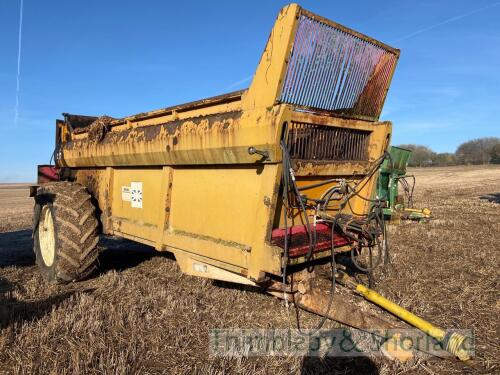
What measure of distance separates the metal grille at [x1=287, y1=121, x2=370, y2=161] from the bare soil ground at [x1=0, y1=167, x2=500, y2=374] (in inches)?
56.5

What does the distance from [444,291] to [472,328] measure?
2.92 feet

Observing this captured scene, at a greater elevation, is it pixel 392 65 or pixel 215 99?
pixel 392 65

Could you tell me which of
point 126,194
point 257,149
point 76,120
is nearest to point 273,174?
point 257,149

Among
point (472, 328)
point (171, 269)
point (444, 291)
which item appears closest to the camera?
point (472, 328)

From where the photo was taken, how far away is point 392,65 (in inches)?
150

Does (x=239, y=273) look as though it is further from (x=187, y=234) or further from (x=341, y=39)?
(x=341, y=39)

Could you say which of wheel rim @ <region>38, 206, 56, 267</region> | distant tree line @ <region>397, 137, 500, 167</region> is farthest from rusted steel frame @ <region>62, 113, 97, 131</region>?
distant tree line @ <region>397, 137, 500, 167</region>

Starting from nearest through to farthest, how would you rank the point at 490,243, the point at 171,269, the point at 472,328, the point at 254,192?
the point at 254,192 → the point at 472,328 → the point at 171,269 → the point at 490,243

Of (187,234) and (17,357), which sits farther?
(187,234)

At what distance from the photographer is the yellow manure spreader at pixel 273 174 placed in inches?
115

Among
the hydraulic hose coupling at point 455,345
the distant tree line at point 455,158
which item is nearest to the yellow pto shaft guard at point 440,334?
the hydraulic hose coupling at point 455,345

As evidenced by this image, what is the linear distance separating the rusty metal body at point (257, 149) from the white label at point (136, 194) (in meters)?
0.01

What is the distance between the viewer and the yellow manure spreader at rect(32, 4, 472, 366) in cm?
293

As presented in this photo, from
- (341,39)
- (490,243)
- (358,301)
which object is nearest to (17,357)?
(358,301)
